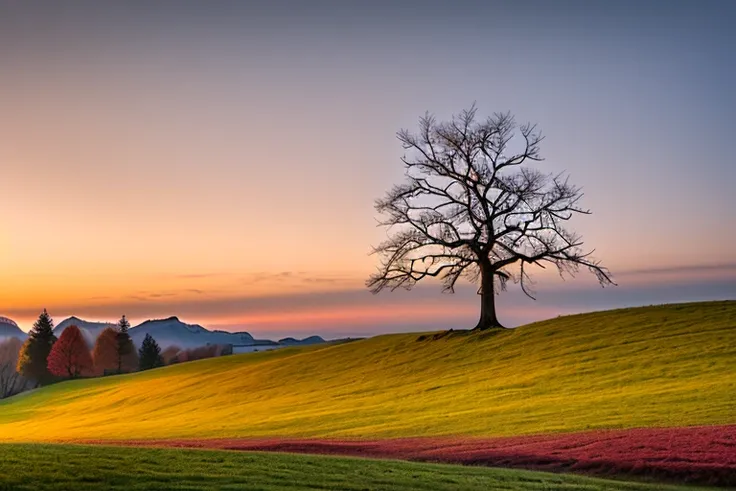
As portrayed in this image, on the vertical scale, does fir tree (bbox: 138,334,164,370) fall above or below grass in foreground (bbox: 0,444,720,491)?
above

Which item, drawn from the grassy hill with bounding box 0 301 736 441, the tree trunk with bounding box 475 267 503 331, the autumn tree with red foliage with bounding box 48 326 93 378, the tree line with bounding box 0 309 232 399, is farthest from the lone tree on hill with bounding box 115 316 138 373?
the tree trunk with bounding box 475 267 503 331

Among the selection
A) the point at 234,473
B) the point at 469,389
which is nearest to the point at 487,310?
the point at 469,389

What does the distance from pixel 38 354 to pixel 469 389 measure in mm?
92956

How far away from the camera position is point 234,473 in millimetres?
15781

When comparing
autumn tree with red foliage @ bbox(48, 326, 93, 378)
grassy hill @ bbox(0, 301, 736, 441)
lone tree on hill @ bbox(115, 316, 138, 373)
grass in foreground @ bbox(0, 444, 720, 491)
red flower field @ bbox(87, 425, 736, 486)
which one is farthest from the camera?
lone tree on hill @ bbox(115, 316, 138, 373)

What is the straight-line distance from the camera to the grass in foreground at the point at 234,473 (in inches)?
558

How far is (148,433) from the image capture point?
37844 millimetres

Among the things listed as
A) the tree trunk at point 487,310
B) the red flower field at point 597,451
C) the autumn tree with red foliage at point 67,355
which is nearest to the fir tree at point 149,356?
the autumn tree with red foliage at point 67,355

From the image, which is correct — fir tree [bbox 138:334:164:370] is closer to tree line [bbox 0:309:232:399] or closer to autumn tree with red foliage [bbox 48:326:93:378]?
tree line [bbox 0:309:232:399]

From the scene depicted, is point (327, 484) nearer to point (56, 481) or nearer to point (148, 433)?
point (56, 481)

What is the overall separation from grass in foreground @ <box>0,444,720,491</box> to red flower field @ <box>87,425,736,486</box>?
4.08 ft

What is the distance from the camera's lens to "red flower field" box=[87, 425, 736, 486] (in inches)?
711

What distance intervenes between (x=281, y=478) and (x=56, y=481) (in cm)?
449

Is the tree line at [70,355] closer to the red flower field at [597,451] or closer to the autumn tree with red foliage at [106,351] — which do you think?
the autumn tree with red foliage at [106,351]
